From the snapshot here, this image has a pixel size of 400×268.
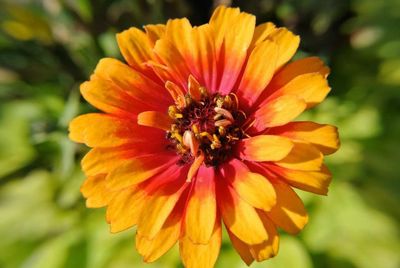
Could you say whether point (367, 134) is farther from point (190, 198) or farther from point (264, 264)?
point (190, 198)

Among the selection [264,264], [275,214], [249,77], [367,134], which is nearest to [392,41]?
[367,134]

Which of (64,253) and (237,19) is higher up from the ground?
(237,19)

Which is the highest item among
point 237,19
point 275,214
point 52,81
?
point 237,19

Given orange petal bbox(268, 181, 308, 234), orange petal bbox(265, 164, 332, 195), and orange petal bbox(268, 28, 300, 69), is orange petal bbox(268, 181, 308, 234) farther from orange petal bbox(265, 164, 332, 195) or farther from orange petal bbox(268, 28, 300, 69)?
orange petal bbox(268, 28, 300, 69)

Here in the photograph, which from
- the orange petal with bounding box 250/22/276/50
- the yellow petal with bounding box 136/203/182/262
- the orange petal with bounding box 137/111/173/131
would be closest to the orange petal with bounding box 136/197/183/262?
the yellow petal with bounding box 136/203/182/262

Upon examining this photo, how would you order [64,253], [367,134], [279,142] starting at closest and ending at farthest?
[279,142], [64,253], [367,134]
